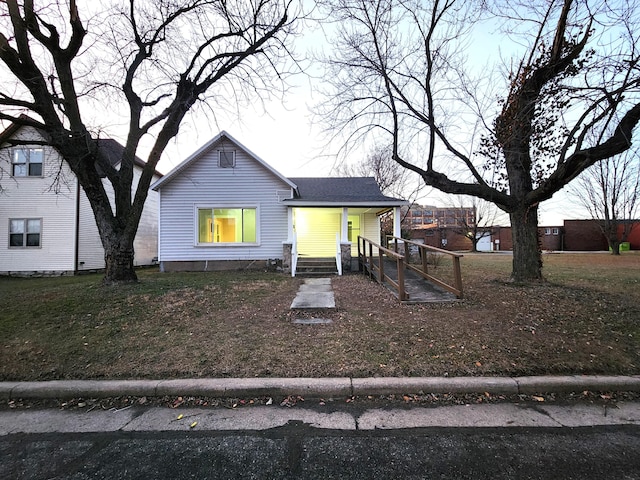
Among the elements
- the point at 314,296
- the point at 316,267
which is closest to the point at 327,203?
the point at 316,267

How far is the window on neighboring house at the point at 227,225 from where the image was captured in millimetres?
12367

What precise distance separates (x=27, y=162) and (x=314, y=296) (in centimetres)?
1492

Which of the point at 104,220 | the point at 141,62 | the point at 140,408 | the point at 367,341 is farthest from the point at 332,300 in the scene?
the point at 141,62

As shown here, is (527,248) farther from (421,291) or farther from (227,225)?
(227,225)

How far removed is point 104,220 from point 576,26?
38.2 ft

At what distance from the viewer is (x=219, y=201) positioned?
484 inches

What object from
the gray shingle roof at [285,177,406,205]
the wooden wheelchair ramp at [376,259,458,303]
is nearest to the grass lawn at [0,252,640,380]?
the wooden wheelchair ramp at [376,259,458,303]

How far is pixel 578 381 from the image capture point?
126 inches

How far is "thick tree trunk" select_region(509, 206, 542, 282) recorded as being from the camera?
289 inches

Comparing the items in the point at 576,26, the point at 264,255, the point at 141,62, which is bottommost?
the point at 264,255

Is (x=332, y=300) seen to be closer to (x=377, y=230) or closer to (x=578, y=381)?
(x=578, y=381)

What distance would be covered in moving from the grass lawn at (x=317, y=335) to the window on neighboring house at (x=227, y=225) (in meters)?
5.66

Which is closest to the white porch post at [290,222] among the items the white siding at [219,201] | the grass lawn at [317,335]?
the white siding at [219,201]

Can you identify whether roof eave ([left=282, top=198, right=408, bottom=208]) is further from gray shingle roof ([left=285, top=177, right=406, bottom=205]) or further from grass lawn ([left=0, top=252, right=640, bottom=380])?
grass lawn ([left=0, top=252, right=640, bottom=380])
